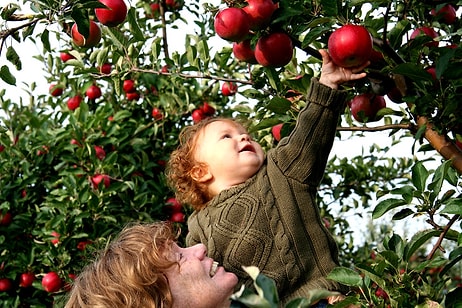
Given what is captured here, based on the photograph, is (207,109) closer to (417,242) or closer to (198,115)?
(198,115)

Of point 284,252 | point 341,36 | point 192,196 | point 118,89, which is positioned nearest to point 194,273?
point 284,252

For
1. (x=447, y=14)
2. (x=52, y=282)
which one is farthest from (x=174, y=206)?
(x=447, y=14)

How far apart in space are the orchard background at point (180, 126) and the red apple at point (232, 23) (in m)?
0.07

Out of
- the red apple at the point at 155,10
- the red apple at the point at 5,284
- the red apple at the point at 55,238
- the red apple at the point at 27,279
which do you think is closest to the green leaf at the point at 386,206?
the red apple at the point at 55,238

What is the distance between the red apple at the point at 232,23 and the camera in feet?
5.66

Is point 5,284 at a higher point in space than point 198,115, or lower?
lower

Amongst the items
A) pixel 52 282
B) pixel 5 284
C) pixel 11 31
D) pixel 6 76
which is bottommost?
pixel 5 284

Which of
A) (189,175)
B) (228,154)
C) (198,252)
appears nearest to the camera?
(198,252)

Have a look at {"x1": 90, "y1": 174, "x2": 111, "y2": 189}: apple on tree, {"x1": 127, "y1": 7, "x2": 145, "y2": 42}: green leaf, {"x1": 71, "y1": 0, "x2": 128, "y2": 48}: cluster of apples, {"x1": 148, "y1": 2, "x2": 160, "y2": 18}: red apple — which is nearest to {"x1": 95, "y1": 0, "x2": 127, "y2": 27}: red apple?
{"x1": 71, "y1": 0, "x2": 128, "y2": 48}: cluster of apples

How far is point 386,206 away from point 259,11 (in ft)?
1.68

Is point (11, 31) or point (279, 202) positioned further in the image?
point (279, 202)

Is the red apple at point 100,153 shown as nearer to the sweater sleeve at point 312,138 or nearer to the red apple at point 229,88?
the red apple at point 229,88

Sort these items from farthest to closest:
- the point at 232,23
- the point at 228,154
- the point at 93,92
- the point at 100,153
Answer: the point at 93,92 < the point at 100,153 < the point at 228,154 < the point at 232,23

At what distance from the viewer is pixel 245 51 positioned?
1.97 metres
